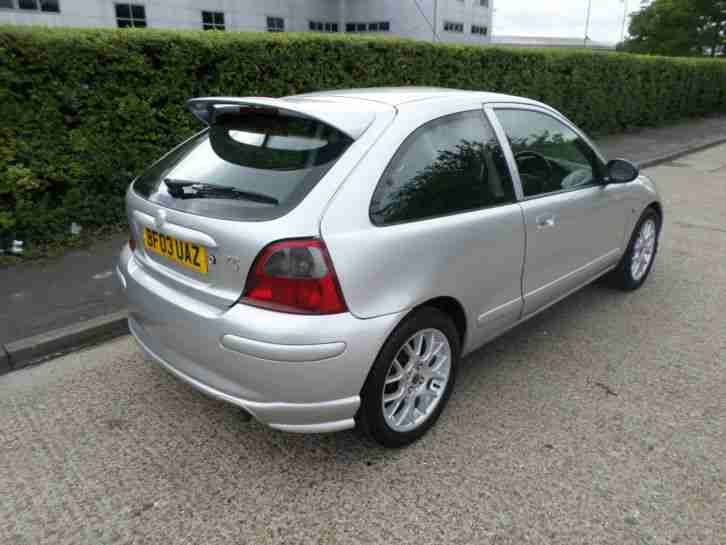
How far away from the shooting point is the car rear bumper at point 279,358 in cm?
216

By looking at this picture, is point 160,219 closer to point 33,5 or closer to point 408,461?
point 408,461

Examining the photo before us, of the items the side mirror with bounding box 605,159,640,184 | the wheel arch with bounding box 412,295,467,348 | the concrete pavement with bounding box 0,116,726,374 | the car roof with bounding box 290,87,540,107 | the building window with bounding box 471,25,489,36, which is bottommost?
the concrete pavement with bounding box 0,116,726,374

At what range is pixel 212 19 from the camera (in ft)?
99.0

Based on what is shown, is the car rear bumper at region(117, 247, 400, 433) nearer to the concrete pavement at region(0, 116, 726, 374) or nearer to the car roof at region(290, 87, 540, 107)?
the car roof at region(290, 87, 540, 107)

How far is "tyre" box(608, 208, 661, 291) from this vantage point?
4.44 metres

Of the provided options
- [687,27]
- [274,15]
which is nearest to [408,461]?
[274,15]

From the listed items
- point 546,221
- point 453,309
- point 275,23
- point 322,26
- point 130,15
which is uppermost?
point 322,26

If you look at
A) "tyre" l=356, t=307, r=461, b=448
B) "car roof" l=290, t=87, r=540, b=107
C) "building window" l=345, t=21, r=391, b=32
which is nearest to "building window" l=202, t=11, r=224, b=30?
"building window" l=345, t=21, r=391, b=32

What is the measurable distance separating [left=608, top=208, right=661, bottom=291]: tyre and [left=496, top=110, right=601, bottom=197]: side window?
3.09ft

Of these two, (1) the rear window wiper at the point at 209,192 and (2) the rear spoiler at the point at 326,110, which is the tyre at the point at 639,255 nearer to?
(2) the rear spoiler at the point at 326,110

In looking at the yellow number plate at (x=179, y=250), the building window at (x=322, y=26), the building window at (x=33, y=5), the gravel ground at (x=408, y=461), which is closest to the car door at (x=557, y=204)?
the gravel ground at (x=408, y=461)

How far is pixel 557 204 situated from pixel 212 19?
31.5 meters

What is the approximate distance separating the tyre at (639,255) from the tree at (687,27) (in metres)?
40.7

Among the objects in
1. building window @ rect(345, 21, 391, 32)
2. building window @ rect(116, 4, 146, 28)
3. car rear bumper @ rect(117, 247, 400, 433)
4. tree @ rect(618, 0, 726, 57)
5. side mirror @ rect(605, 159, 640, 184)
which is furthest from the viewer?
building window @ rect(345, 21, 391, 32)
